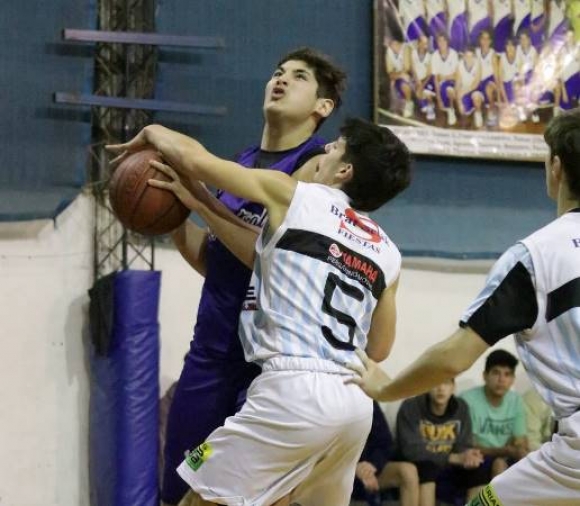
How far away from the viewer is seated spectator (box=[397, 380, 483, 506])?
6582 millimetres

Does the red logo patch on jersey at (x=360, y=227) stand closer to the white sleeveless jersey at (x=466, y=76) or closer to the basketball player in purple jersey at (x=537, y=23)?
the white sleeveless jersey at (x=466, y=76)

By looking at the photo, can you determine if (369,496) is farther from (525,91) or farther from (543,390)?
(543,390)

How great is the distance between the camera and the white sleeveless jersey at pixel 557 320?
9.04 ft

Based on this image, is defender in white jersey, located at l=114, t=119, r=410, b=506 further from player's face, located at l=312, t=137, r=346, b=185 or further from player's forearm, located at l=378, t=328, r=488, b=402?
player's forearm, located at l=378, t=328, r=488, b=402

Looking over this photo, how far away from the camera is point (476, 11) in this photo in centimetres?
761

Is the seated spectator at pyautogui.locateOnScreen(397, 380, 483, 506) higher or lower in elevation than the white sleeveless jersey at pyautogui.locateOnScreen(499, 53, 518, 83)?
lower

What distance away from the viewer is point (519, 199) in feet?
25.1

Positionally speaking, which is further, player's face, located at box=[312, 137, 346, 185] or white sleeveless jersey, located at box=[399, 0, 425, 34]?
white sleeveless jersey, located at box=[399, 0, 425, 34]

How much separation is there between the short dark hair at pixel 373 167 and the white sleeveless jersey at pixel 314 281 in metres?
0.14

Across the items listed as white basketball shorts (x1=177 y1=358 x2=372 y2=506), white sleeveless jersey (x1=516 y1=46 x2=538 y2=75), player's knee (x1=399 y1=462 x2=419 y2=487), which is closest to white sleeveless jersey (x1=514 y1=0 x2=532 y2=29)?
white sleeveless jersey (x1=516 y1=46 x2=538 y2=75)

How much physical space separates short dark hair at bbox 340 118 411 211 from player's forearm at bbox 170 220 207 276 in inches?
29.7

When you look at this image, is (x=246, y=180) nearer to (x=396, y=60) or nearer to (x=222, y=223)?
(x=222, y=223)

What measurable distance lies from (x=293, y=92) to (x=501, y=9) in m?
3.95

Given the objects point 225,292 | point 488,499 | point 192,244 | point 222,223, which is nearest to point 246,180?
point 222,223
